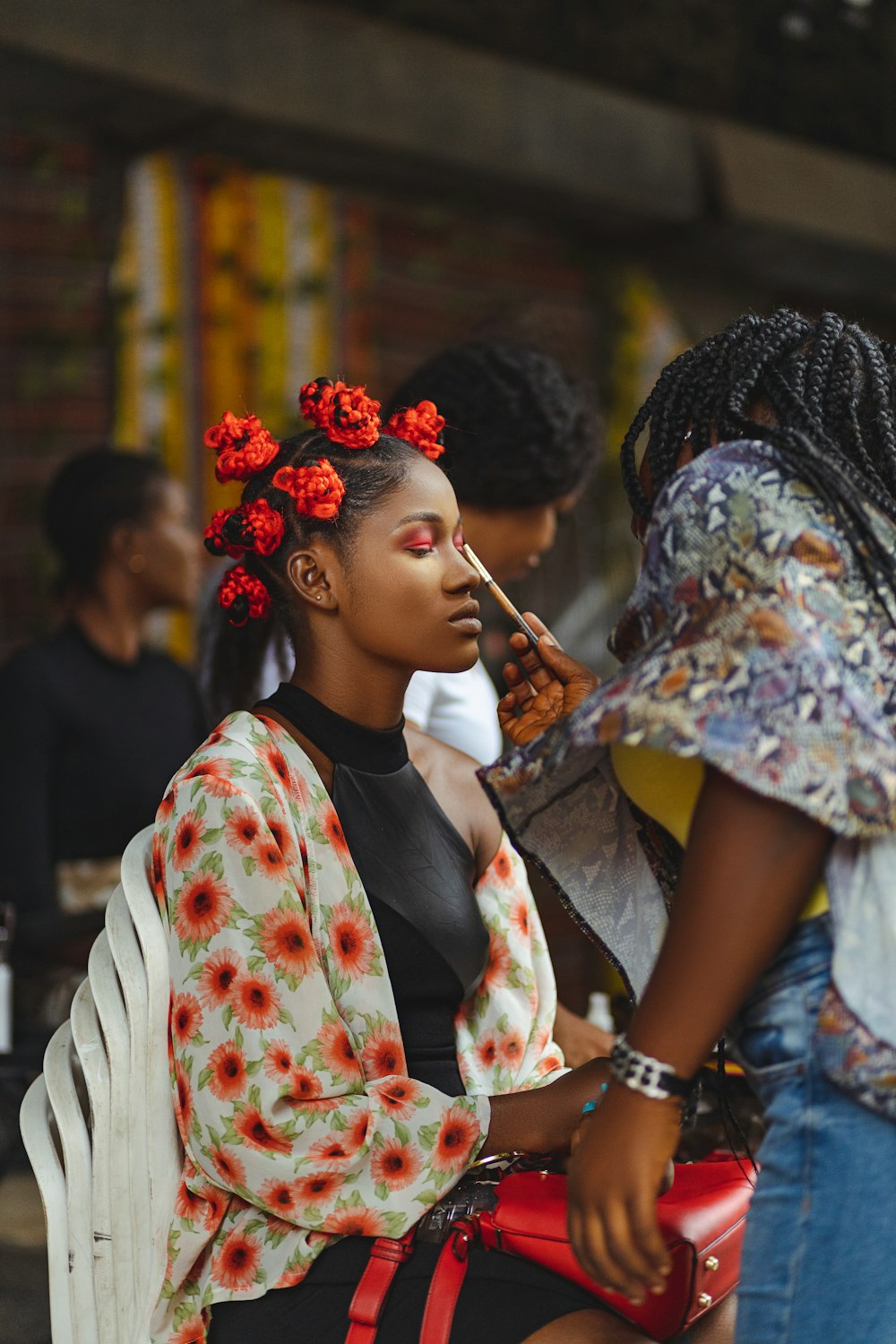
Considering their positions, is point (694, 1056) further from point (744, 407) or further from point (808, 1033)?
point (744, 407)

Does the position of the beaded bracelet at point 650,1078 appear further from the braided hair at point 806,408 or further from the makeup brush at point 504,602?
the makeup brush at point 504,602

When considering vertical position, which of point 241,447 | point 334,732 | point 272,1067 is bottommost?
point 272,1067

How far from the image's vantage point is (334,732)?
6.34ft

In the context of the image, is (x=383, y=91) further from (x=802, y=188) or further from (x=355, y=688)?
(x=355, y=688)

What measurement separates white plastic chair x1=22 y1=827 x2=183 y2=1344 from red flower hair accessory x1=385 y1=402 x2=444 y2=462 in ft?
2.49

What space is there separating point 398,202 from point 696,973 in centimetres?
423

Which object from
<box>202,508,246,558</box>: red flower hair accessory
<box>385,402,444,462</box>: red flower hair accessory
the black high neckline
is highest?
<box>385,402,444,462</box>: red flower hair accessory

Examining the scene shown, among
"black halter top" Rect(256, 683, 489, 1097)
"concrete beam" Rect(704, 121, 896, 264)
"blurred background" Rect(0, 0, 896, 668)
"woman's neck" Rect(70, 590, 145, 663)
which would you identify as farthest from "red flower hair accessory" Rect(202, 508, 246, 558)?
"concrete beam" Rect(704, 121, 896, 264)

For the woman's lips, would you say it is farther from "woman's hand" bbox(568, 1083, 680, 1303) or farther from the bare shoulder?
"woman's hand" bbox(568, 1083, 680, 1303)

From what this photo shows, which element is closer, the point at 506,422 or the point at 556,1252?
the point at 556,1252

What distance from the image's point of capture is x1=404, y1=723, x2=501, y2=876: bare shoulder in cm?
212

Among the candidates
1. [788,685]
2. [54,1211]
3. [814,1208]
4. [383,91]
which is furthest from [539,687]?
[383,91]

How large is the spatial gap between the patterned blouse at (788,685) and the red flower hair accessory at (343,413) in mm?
685

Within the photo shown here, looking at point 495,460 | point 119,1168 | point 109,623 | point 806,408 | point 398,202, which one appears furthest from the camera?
point 398,202
